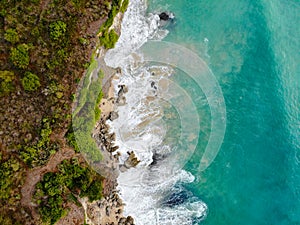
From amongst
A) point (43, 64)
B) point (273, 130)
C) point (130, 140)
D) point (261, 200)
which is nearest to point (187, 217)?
point (261, 200)

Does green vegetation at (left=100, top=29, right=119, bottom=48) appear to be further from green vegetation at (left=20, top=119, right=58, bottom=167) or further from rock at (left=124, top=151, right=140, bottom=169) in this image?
rock at (left=124, top=151, right=140, bottom=169)

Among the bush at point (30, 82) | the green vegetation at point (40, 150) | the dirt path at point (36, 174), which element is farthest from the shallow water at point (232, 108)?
the bush at point (30, 82)

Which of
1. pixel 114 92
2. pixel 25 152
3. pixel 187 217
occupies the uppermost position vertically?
pixel 114 92

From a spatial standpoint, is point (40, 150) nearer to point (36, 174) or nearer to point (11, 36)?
point (36, 174)

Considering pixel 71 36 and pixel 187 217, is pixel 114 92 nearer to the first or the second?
pixel 71 36

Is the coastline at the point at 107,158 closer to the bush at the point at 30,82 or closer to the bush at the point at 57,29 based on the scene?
the bush at the point at 57,29

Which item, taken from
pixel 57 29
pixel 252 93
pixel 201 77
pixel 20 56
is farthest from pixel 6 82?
pixel 252 93
